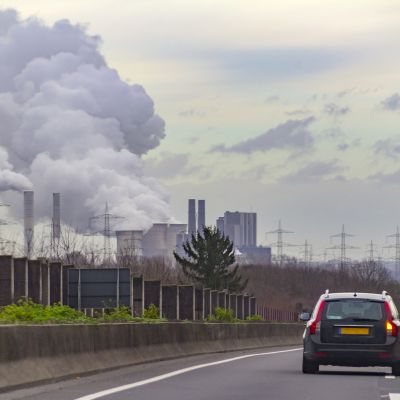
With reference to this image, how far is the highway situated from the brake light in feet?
2.55

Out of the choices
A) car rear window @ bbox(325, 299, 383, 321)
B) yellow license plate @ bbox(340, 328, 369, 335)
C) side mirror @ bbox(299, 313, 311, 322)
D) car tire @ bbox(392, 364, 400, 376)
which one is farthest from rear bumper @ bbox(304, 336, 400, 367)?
side mirror @ bbox(299, 313, 311, 322)

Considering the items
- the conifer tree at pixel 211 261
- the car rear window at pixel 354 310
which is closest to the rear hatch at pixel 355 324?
the car rear window at pixel 354 310

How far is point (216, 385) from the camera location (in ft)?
66.2

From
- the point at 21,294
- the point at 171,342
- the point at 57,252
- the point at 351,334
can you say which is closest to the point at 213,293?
the point at 57,252

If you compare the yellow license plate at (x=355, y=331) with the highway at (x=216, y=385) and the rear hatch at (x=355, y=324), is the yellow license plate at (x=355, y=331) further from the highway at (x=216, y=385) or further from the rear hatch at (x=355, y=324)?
the highway at (x=216, y=385)

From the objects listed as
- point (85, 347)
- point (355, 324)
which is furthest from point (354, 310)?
point (85, 347)

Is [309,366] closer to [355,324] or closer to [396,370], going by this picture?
[355,324]

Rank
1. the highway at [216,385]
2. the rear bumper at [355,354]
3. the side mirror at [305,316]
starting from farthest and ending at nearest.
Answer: the side mirror at [305,316]
the rear bumper at [355,354]
the highway at [216,385]

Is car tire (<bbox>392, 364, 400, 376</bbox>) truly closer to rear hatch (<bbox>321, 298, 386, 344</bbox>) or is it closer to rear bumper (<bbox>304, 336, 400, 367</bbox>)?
rear bumper (<bbox>304, 336, 400, 367</bbox>)

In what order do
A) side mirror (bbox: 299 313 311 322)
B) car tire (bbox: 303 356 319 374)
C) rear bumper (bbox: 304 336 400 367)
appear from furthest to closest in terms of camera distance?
side mirror (bbox: 299 313 311 322) → car tire (bbox: 303 356 319 374) → rear bumper (bbox: 304 336 400 367)

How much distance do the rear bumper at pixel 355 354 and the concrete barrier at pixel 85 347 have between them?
11.4 feet

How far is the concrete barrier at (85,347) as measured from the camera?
18.1m

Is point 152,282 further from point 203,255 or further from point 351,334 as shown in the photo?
point 203,255

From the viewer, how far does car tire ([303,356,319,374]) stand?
2481cm
